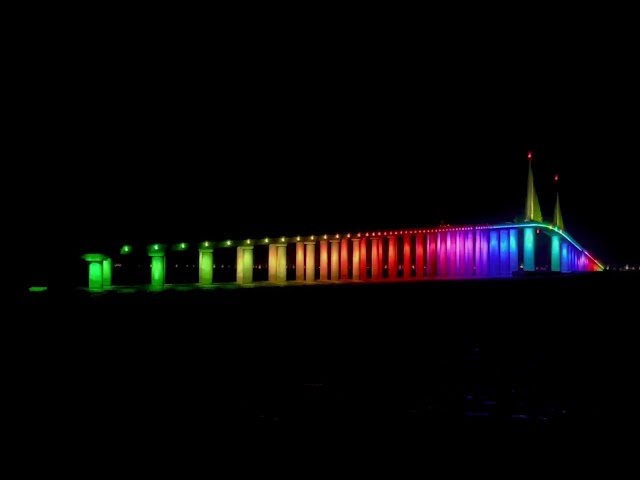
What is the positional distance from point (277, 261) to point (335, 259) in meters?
5.46

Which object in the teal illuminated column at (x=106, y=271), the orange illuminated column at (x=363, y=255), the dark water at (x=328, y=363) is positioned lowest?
the dark water at (x=328, y=363)

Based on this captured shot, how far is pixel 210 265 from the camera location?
1673 inches

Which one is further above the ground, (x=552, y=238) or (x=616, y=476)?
(x=552, y=238)

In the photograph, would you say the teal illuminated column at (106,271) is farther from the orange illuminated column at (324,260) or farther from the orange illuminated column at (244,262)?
the orange illuminated column at (324,260)

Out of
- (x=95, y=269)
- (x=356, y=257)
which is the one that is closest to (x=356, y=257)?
(x=356, y=257)

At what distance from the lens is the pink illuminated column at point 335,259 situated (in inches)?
1879

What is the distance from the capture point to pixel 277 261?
45031 millimetres

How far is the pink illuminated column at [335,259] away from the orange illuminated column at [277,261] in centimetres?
443

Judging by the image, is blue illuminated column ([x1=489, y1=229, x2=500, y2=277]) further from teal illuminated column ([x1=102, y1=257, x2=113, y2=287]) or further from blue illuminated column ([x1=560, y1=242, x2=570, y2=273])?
teal illuminated column ([x1=102, y1=257, x2=113, y2=287])

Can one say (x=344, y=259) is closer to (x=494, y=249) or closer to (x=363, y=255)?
(x=363, y=255)

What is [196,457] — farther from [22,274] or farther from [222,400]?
Answer: [22,274]

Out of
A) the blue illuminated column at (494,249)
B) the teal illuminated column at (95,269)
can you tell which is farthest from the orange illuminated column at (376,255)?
the teal illuminated column at (95,269)

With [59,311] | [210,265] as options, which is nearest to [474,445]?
[59,311]

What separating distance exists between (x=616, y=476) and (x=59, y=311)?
17823 millimetres
